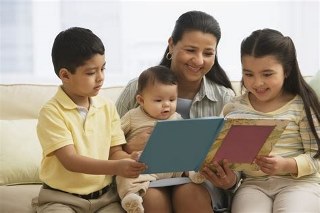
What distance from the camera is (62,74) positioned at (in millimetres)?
2018

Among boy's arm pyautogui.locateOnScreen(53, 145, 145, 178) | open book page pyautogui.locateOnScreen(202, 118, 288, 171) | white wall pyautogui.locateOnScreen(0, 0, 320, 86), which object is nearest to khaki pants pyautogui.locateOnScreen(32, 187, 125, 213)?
boy's arm pyautogui.locateOnScreen(53, 145, 145, 178)

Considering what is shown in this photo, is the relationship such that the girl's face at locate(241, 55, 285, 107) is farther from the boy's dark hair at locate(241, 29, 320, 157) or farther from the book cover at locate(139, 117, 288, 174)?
the book cover at locate(139, 117, 288, 174)

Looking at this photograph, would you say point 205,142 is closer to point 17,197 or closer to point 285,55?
point 285,55

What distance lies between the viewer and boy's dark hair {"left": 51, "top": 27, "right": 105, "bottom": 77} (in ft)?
6.47

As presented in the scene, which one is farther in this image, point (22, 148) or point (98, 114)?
point (22, 148)

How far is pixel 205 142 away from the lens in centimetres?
183

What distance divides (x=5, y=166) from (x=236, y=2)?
169cm

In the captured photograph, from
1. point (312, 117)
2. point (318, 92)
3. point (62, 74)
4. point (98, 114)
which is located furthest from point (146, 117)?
point (318, 92)

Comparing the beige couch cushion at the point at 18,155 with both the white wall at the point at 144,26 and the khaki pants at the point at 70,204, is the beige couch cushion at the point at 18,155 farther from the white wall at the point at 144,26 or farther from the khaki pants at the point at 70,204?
the white wall at the point at 144,26

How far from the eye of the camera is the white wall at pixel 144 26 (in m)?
3.33

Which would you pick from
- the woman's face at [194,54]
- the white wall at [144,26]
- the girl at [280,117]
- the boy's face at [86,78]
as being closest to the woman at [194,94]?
the woman's face at [194,54]

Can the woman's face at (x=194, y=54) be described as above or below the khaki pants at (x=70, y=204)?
above

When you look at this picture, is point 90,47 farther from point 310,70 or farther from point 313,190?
point 310,70

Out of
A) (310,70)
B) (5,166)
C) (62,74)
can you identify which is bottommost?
(5,166)
